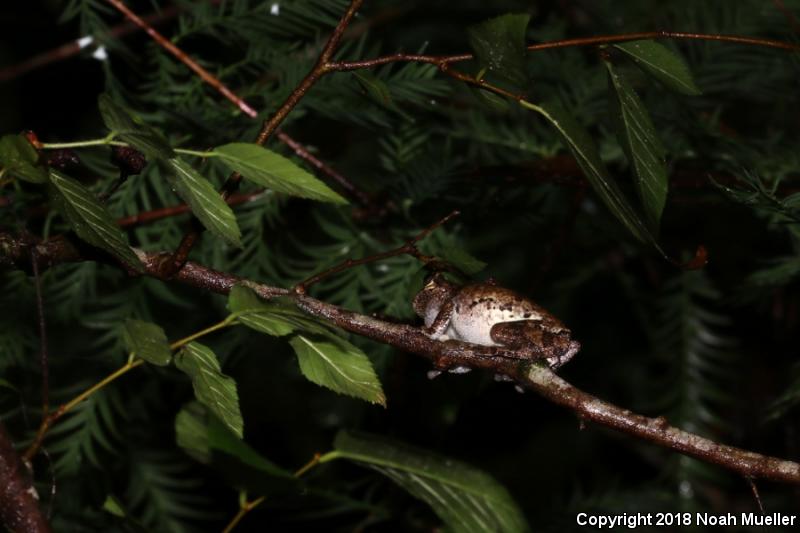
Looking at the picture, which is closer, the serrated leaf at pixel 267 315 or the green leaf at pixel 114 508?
the serrated leaf at pixel 267 315

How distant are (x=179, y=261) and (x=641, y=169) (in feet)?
1.27

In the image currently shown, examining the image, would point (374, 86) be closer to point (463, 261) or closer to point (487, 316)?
point (463, 261)

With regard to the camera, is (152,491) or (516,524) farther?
(152,491)

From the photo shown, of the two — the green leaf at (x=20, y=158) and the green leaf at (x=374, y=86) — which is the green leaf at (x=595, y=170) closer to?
the green leaf at (x=374, y=86)

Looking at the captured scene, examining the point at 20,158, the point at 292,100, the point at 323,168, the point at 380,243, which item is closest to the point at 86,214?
the point at 20,158

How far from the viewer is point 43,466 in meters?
1.35

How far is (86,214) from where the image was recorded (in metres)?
0.63

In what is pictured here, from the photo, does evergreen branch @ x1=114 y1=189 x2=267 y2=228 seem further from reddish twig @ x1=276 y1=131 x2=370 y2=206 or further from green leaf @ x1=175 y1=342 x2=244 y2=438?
green leaf @ x1=175 y1=342 x2=244 y2=438

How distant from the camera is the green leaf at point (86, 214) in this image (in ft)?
2.03

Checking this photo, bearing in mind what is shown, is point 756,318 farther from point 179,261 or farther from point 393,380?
point 179,261

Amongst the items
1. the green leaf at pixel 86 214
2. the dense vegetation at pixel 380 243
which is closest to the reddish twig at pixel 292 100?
the dense vegetation at pixel 380 243

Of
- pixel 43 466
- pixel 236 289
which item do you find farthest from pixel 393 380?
pixel 43 466

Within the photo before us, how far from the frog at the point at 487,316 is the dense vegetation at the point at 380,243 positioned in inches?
2.2

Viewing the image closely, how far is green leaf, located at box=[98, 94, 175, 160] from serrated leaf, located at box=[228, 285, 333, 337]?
0.11m
